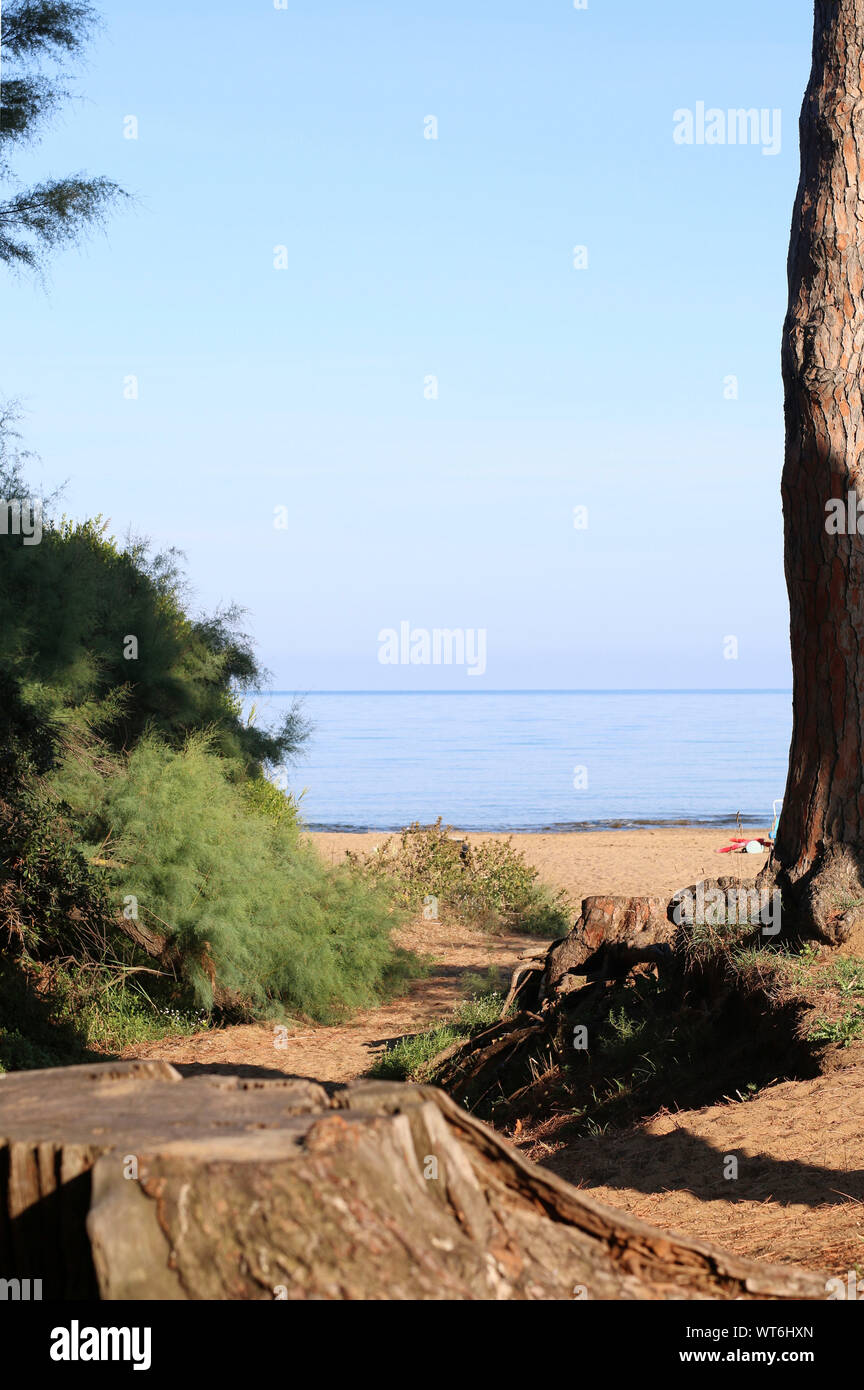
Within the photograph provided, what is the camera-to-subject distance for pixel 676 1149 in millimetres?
6273

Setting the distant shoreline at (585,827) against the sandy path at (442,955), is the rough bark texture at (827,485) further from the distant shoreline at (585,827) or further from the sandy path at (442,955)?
the distant shoreline at (585,827)

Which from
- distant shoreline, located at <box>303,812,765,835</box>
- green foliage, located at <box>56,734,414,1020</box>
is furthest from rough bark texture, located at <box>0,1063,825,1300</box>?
distant shoreline, located at <box>303,812,765,835</box>

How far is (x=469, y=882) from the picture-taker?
18.4 m

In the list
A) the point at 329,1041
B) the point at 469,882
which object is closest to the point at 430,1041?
the point at 329,1041

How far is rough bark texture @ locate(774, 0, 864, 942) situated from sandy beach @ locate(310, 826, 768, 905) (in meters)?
9.33

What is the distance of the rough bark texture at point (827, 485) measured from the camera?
7.53 meters

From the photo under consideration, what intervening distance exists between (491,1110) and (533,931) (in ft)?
30.9

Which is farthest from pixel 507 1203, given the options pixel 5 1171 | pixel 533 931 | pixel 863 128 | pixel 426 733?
pixel 426 733

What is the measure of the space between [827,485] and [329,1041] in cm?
731

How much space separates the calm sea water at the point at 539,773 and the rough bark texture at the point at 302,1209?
13.3 m

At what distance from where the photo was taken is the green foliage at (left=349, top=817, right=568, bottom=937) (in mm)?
17656

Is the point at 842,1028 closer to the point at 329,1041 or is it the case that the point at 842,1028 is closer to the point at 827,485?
the point at 827,485

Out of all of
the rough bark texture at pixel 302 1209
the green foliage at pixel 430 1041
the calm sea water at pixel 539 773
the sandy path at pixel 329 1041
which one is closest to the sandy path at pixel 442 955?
the sandy path at pixel 329 1041
